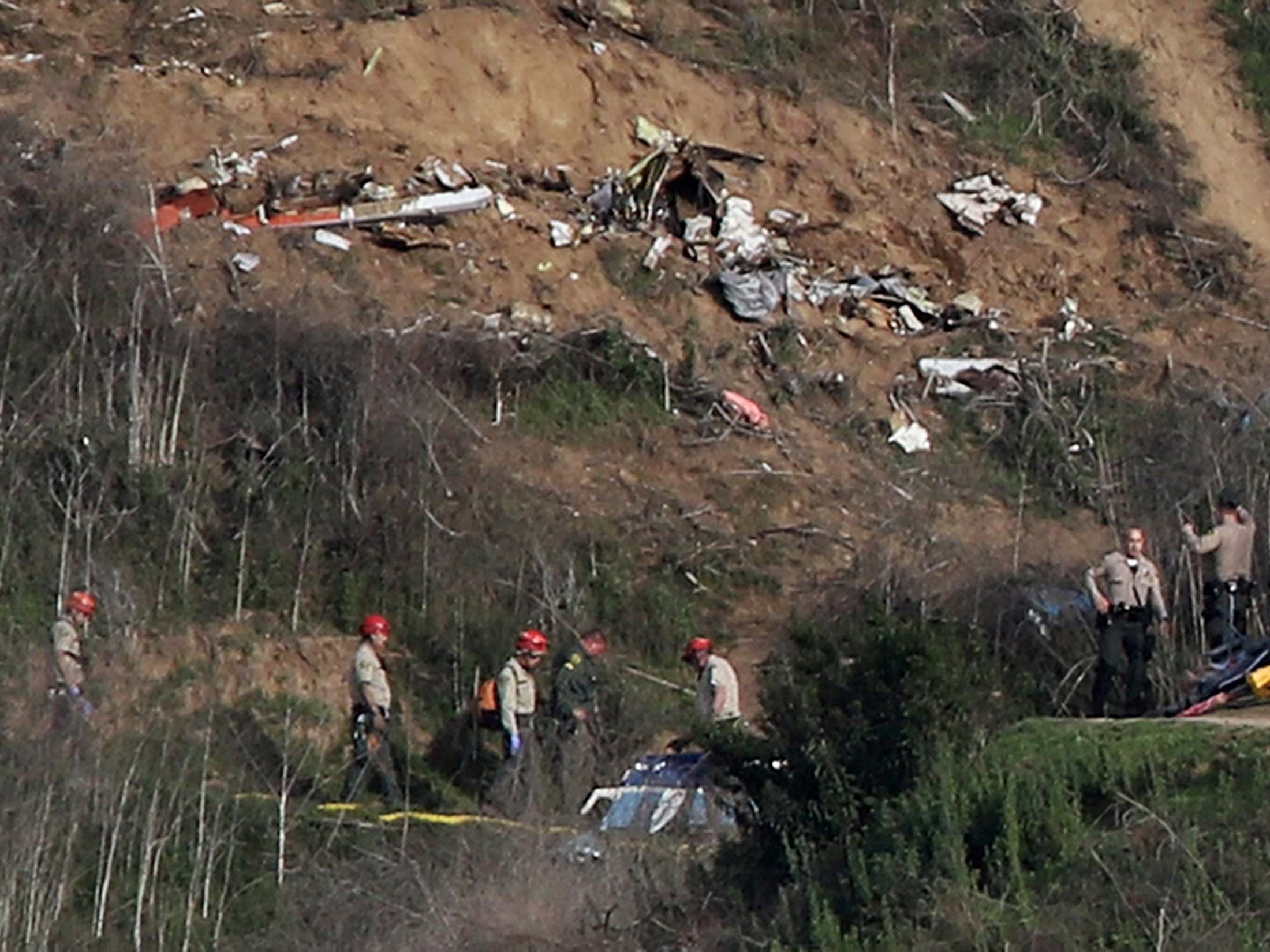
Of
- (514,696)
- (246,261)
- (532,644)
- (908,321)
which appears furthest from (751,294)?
(514,696)

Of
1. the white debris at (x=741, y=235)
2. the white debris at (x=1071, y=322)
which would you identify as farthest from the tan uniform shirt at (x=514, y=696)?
the white debris at (x=1071, y=322)

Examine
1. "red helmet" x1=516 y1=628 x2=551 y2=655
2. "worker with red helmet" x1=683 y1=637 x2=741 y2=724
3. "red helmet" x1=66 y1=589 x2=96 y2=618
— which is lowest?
"red helmet" x1=66 y1=589 x2=96 y2=618

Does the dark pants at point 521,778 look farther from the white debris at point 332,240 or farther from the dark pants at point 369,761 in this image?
the white debris at point 332,240

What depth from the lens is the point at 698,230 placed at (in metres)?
23.6

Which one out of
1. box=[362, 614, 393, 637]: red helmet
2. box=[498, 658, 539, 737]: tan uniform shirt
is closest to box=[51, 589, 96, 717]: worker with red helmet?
box=[362, 614, 393, 637]: red helmet

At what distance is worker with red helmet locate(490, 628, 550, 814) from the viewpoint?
53.4 ft

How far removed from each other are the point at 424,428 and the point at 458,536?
1094 mm

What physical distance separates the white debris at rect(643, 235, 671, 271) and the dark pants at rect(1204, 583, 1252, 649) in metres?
7.39

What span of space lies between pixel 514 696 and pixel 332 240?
22.7ft

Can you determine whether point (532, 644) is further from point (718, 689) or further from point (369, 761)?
point (718, 689)

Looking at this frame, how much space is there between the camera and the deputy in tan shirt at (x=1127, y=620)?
1561 centimetres

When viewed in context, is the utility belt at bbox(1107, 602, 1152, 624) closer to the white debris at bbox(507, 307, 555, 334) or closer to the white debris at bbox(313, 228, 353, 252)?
the white debris at bbox(507, 307, 555, 334)

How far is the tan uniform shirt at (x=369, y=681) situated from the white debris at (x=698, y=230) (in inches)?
294

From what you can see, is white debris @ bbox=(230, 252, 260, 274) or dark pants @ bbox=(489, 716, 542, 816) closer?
dark pants @ bbox=(489, 716, 542, 816)
